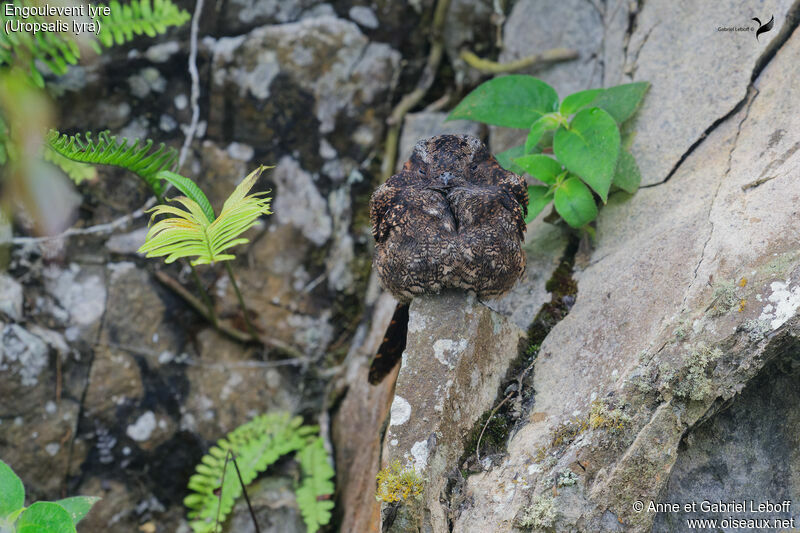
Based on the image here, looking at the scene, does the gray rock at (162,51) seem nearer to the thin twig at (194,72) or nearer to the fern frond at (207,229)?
the thin twig at (194,72)

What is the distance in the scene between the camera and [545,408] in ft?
9.09

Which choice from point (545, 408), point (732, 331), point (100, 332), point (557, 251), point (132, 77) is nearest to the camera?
point (732, 331)

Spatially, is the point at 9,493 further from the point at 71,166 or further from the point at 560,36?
the point at 560,36

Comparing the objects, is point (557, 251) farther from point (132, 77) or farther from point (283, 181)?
point (132, 77)

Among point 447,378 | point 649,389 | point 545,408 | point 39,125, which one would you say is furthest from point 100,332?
point 649,389

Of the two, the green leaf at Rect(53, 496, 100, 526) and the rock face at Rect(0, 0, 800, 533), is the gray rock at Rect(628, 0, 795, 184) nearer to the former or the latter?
the rock face at Rect(0, 0, 800, 533)

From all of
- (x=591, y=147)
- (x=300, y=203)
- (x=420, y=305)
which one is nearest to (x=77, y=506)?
(x=420, y=305)

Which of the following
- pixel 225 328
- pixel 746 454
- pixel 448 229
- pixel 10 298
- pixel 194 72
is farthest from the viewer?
pixel 194 72

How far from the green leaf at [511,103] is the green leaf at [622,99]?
0.28 meters

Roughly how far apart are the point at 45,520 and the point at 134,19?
2860 mm

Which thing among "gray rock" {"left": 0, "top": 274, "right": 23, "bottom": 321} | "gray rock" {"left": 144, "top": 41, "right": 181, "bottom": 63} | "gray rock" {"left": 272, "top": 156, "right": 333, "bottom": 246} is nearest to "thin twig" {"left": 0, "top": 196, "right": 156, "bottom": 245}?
"gray rock" {"left": 0, "top": 274, "right": 23, "bottom": 321}

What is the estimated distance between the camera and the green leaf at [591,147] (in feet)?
10.2

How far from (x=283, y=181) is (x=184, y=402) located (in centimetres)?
164

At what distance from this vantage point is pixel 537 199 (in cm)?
345
